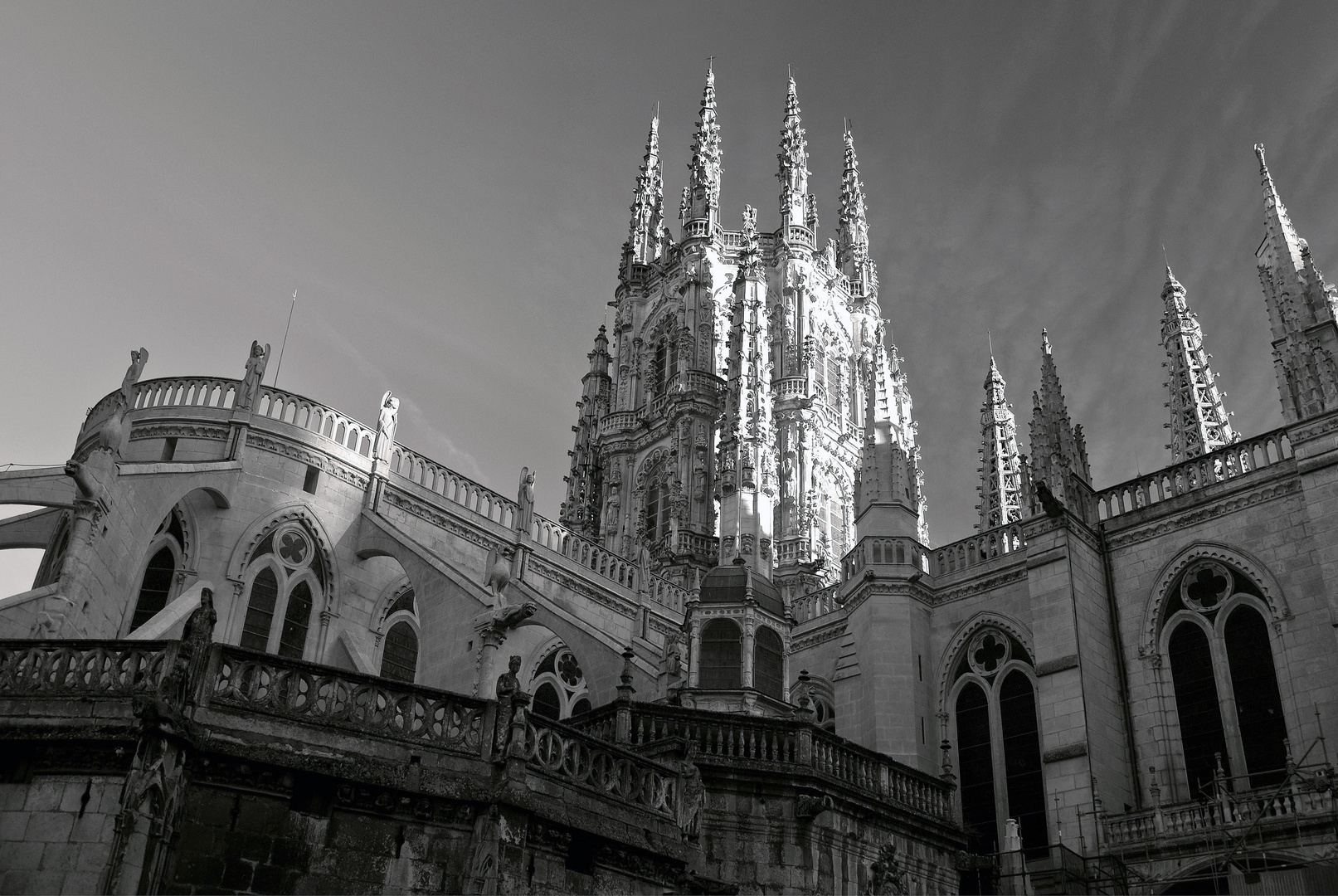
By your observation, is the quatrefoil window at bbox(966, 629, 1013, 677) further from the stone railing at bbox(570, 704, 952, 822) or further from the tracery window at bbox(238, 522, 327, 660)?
the tracery window at bbox(238, 522, 327, 660)

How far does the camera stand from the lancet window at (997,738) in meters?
23.1

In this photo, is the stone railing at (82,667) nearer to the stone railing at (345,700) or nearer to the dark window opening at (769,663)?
the stone railing at (345,700)

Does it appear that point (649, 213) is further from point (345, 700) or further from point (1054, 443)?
point (345, 700)

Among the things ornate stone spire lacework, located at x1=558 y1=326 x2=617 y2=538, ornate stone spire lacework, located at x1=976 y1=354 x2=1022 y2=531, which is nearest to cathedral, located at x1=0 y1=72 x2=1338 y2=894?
ornate stone spire lacework, located at x1=976 y1=354 x2=1022 y2=531

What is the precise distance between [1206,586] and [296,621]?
18470mm

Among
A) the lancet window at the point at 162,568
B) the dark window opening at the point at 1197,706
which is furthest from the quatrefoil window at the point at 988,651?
the lancet window at the point at 162,568

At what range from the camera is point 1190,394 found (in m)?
37.2

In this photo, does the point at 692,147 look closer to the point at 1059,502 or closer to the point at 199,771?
the point at 1059,502

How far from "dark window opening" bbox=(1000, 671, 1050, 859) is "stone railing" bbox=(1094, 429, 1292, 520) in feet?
14.2

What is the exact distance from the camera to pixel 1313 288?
896 inches

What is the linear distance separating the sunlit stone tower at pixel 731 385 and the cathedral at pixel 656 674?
4873 mm

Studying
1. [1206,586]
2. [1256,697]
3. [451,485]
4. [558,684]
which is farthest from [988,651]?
[451,485]

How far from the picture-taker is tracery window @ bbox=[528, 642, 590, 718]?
27312 millimetres

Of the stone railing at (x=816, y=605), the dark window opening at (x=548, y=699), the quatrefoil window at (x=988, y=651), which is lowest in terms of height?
the dark window opening at (x=548, y=699)
